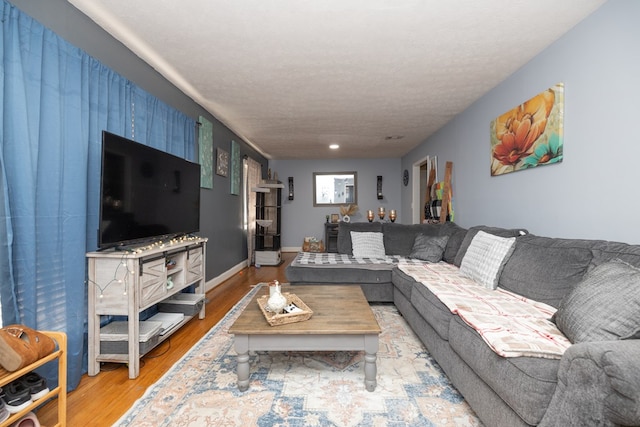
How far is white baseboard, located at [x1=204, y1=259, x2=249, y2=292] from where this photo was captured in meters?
3.79

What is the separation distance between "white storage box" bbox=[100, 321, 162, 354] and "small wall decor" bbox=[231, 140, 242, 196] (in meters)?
2.87

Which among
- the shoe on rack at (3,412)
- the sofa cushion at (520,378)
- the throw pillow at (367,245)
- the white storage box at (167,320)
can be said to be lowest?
the white storage box at (167,320)

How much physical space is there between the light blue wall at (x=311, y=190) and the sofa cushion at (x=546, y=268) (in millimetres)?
5071

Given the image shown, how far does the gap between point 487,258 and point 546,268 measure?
489 mm

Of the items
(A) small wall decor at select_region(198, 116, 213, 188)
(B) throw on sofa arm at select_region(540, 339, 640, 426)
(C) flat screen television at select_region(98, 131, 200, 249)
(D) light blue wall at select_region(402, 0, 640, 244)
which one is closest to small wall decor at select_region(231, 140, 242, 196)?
(A) small wall decor at select_region(198, 116, 213, 188)

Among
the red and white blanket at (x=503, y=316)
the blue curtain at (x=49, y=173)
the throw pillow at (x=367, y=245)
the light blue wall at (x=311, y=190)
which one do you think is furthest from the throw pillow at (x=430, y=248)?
the light blue wall at (x=311, y=190)

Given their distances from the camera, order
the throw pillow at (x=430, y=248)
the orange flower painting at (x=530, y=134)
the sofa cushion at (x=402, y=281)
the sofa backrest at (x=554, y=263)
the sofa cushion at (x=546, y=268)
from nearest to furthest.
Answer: the sofa backrest at (x=554, y=263) → the sofa cushion at (x=546, y=268) → the orange flower painting at (x=530, y=134) → the sofa cushion at (x=402, y=281) → the throw pillow at (x=430, y=248)

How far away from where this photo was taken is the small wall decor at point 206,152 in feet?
11.5

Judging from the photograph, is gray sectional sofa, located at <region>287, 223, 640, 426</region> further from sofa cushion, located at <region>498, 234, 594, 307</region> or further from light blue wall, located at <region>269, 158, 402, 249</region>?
light blue wall, located at <region>269, 158, 402, 249</region>

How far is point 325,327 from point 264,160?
5.69m

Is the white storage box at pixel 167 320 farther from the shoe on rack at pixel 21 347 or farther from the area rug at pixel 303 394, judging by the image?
the shoe on rack at pixel 21 347

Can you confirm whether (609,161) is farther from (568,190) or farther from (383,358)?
(383,358)

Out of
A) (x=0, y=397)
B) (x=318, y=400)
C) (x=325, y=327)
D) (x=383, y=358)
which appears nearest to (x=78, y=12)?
(x=0, y=397)

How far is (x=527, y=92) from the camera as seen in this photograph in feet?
8.20
